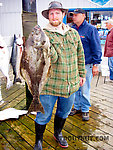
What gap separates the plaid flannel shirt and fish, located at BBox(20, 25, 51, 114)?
0.24 m

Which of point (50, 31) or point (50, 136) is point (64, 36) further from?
point (50, 136)

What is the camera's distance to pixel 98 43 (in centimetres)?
321

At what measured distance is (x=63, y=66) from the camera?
2143mm

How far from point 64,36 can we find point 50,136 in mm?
1669

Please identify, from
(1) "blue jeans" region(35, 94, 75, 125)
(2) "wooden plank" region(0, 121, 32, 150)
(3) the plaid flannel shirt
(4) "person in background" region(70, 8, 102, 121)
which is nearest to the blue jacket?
(4) "person in background" region(70, 8, 102, 121)

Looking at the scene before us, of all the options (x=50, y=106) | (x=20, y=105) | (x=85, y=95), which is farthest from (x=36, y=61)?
(x=20, y=105)

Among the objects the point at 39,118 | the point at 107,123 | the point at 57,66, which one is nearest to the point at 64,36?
the point at 57,66

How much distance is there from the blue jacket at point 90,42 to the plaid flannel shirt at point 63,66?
3.20 ft

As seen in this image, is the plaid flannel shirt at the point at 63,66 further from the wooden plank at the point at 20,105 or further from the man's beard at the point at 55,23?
the wooden plank at the point at 20,105

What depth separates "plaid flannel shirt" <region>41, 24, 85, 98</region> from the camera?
211 centimetres

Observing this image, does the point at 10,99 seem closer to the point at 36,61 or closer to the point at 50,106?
the point at 50,106

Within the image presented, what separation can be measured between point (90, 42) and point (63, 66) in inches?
51.3

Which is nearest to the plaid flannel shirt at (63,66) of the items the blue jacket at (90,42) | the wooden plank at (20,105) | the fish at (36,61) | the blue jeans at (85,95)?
the fish at (36,61)

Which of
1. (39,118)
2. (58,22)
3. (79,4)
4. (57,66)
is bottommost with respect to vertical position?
(39,118)
